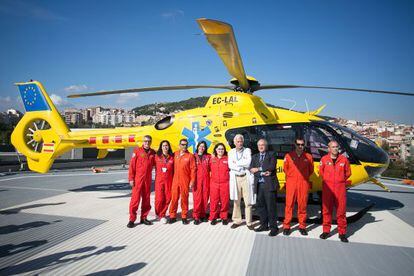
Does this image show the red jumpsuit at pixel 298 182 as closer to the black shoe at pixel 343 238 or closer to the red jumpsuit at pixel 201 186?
the black shoe at pixel 343 238

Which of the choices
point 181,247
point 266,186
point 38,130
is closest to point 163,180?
point 181,247

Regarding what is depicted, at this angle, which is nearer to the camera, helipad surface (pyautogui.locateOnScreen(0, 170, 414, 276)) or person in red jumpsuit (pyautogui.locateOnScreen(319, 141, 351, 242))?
helipad surface (pyautogui.locateOnScreen(0, 170, 414, 276))

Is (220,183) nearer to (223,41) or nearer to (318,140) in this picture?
(318,140)

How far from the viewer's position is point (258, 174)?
4.99 metres

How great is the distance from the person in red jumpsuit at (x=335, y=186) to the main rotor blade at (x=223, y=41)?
252cm

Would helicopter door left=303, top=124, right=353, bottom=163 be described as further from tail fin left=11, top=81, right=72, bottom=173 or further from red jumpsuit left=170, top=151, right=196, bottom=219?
tail fin left=11, top=81, right=72, bottom=173

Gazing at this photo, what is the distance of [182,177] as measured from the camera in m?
5.43

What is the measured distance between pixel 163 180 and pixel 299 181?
291 cm

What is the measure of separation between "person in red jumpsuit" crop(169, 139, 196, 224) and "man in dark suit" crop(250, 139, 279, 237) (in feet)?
4.47

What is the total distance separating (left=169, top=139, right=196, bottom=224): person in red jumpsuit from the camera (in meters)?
5.43

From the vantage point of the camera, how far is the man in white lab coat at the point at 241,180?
505 centimetres

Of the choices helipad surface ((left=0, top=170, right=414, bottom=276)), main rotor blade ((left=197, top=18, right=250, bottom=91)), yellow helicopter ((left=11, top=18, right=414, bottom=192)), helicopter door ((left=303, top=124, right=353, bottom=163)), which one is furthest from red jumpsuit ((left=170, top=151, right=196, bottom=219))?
helicopter door ((left=303, top=124, right=353, bottom=163))

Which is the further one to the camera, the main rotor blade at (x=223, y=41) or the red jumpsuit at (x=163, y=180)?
the red jumpsuit at (x=163, y=180)

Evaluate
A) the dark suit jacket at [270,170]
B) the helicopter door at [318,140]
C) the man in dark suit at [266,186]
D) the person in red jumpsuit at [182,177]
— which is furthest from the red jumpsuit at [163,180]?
the helicopter door at [318,140]
